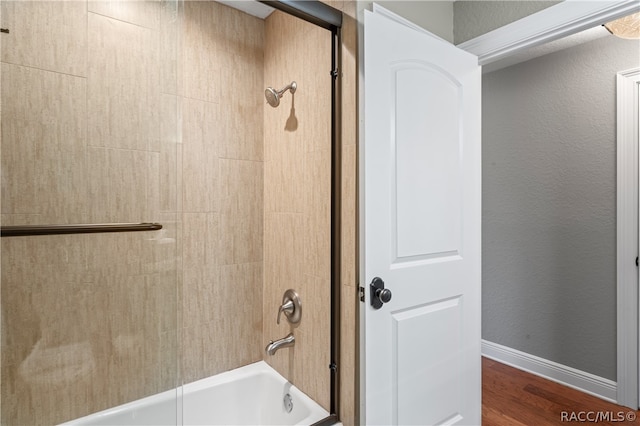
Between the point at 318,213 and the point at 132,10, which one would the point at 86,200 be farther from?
the point at 318,213

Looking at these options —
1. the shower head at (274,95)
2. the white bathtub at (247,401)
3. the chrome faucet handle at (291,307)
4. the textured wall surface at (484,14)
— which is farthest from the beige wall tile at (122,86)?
the textured wall surface at (484,14)

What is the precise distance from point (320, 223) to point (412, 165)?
474mm

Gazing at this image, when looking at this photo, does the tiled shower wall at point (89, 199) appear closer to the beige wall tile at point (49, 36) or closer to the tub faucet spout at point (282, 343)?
the beige wall tile at point (49, 36)

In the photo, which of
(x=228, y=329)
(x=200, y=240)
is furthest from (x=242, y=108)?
(x=228, y=329)

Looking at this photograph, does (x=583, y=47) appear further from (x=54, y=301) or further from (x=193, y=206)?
(x=54, y=301)

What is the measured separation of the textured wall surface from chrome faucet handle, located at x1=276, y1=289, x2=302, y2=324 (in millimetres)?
1547

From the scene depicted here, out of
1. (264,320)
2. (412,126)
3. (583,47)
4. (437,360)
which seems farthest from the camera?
(583,47)

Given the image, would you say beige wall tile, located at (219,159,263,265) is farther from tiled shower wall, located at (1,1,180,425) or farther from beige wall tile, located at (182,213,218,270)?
tiled shower wall, located at (1,1,180,425)

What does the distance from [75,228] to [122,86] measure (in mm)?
471

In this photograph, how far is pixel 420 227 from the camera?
1472 millimetres

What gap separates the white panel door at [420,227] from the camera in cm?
133

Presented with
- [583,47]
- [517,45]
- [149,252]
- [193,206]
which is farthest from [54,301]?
[583,47]

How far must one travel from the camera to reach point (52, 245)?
1.12m

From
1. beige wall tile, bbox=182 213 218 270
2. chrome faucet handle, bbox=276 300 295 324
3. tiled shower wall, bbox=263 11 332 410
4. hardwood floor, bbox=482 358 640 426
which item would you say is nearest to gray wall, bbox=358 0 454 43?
tiled shower wall, bbox=263 11 332 410
